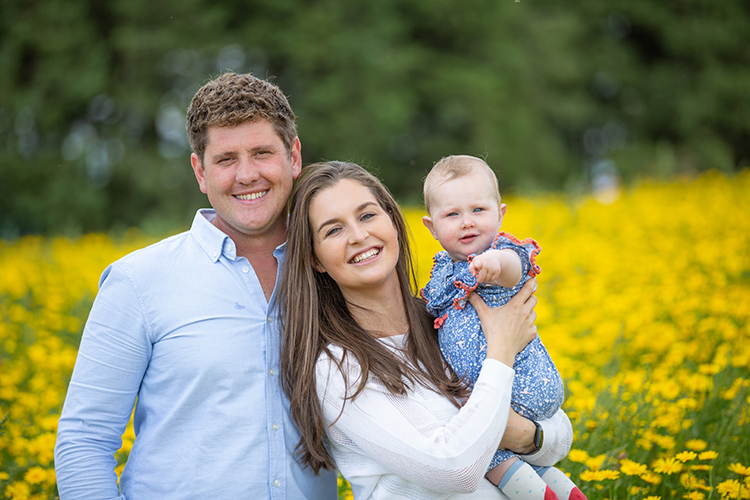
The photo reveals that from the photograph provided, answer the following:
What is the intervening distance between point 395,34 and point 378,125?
2.61 m

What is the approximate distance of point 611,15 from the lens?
745 inches

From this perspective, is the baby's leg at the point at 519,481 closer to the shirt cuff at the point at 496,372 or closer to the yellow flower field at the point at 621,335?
the shirt cuff at the point at 496,372

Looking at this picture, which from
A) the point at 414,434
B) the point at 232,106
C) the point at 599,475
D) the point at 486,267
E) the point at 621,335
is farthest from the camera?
the point at 621,335

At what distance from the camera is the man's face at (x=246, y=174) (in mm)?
2154

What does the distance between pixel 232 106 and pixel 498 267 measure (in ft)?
3.32

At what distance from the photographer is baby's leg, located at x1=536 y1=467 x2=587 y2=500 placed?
81.1 inches

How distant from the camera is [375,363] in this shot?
1.91 m

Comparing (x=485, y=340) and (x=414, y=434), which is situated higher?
(x=485, y=340)

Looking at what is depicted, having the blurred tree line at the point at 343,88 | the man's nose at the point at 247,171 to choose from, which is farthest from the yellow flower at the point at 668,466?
the blurred tree line at the point at 343,88

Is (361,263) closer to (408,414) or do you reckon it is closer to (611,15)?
(408,414)

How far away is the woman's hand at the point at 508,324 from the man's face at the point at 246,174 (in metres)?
0.77

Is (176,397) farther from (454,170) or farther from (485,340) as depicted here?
(454,170)

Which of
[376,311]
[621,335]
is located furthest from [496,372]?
[621,335]

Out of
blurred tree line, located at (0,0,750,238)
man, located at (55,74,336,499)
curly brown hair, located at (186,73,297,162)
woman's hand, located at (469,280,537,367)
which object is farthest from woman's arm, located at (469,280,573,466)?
blurred tree line, located at (0,0,750,238)
